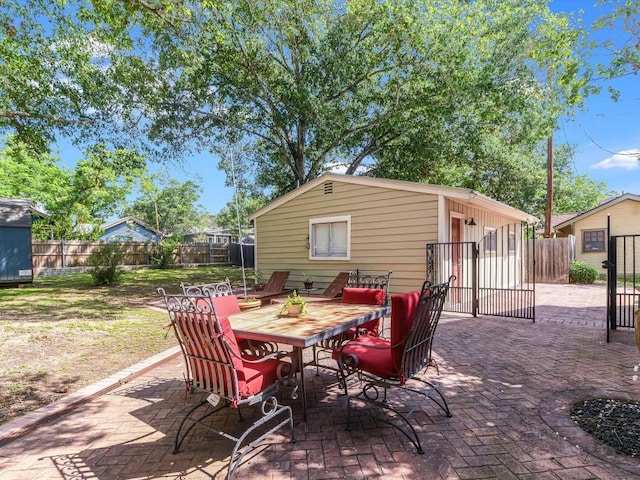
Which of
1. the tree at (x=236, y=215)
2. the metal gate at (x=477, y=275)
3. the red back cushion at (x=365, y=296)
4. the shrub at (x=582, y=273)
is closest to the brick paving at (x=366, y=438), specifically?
the red back cushion at (x=365, y=296)

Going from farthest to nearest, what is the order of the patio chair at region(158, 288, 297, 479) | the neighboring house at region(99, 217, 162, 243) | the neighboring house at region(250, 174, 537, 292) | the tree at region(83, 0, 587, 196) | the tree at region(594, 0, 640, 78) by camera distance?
the neighboring house at region(99, 217, 162, 243) < the tree at region(83, 0, 587, 196) < the neighboring house at region(250, 174, 537, 292) < the tree at region(594, 0, 640, 78) < the patio chair at region(158, 288, 297, 479)

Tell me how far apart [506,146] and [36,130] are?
54.9ft

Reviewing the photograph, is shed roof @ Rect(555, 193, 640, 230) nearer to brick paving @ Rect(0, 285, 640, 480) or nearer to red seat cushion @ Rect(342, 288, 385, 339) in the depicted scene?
brick paving @ Rect(0, 285, 640, 480)

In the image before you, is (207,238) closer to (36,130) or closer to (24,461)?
(36,130)

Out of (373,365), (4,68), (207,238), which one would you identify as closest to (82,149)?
(4,68)

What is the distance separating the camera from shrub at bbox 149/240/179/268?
19.3 m

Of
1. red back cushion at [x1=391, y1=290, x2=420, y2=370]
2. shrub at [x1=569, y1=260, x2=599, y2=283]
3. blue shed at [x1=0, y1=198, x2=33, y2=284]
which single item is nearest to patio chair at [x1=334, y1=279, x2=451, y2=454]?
red back cushion at [x1=391, y1=290, x2=420, y2=370]

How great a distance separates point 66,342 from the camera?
512cm

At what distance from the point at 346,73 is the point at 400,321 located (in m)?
10.7

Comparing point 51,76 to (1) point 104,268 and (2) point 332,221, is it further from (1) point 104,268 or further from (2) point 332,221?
(2) point 332,221

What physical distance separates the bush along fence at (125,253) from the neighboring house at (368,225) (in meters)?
11.0

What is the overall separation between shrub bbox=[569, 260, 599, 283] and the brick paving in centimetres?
1038

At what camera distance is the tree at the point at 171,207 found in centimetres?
3472

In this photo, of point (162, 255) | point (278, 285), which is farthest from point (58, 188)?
point (278, 285)
